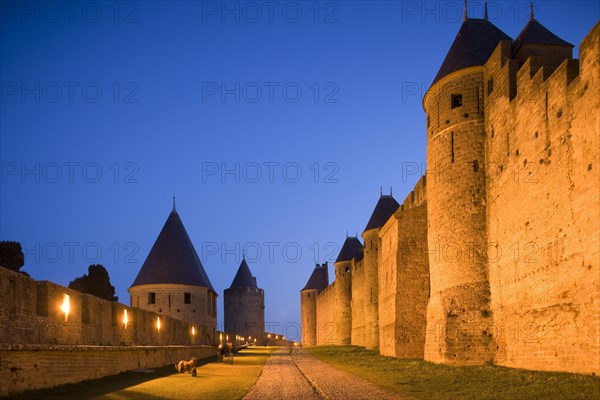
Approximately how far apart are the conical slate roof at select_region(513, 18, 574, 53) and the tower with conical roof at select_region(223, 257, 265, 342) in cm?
5689

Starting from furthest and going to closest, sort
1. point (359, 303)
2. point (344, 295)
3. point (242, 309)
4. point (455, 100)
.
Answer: point (242, 309) → point (344, 295) → point (359, 303) → point (455, 100)

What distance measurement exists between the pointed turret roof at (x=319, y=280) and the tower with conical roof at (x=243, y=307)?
6.05 metres

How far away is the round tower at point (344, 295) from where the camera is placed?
155ft

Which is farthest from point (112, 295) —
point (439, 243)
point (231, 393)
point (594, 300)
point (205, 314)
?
point (594, 300)

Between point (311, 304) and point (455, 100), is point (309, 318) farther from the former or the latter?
point (455, 100)

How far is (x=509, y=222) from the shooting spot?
16203 millimetres

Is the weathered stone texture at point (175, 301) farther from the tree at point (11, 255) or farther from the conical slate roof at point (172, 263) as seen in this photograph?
the tree at point (11, 255)

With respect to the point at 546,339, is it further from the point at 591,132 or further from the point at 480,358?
the point at 591,132

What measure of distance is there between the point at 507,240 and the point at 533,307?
2.25 metres

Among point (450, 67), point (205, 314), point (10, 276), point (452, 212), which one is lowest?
point (205, 314)

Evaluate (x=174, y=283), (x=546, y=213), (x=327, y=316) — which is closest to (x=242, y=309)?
(x=327, y=316)

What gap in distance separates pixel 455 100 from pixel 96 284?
4027 cm

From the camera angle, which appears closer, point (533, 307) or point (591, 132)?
point (591, 132)

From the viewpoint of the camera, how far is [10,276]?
1055 cm
